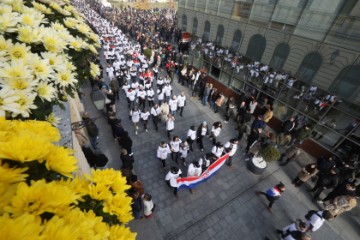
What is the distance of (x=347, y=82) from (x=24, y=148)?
11.3 metres

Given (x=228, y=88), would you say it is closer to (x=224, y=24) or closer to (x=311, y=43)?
(x=224, y=24)

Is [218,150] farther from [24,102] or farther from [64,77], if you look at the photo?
[24,102]

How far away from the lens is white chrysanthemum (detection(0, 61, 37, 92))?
1463 millimetres

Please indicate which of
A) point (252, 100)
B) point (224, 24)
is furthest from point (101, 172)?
point (224, 24)

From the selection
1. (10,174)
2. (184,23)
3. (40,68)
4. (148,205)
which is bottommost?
(148,205)

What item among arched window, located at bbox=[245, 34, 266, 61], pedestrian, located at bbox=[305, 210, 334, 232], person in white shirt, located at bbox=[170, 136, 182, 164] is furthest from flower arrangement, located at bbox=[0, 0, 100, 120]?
arched window, located at bbox=[245, 34, 266, 61]

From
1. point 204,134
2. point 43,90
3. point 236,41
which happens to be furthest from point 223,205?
point 236,41

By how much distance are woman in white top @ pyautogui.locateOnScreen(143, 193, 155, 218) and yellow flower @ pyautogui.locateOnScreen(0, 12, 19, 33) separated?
530 centimetres

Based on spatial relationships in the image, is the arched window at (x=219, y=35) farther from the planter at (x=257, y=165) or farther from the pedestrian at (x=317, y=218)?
the pedestrian at (x=317, y=218)

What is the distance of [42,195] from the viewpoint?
942 mm

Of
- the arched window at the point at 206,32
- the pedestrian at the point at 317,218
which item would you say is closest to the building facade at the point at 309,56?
the arched window at the point at 206,32

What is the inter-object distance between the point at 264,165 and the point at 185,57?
1293 cm

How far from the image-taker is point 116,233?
1243mm

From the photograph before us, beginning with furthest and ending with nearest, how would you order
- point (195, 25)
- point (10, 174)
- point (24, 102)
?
point (195, 25) < point (24, 102) < point (10, 174)
